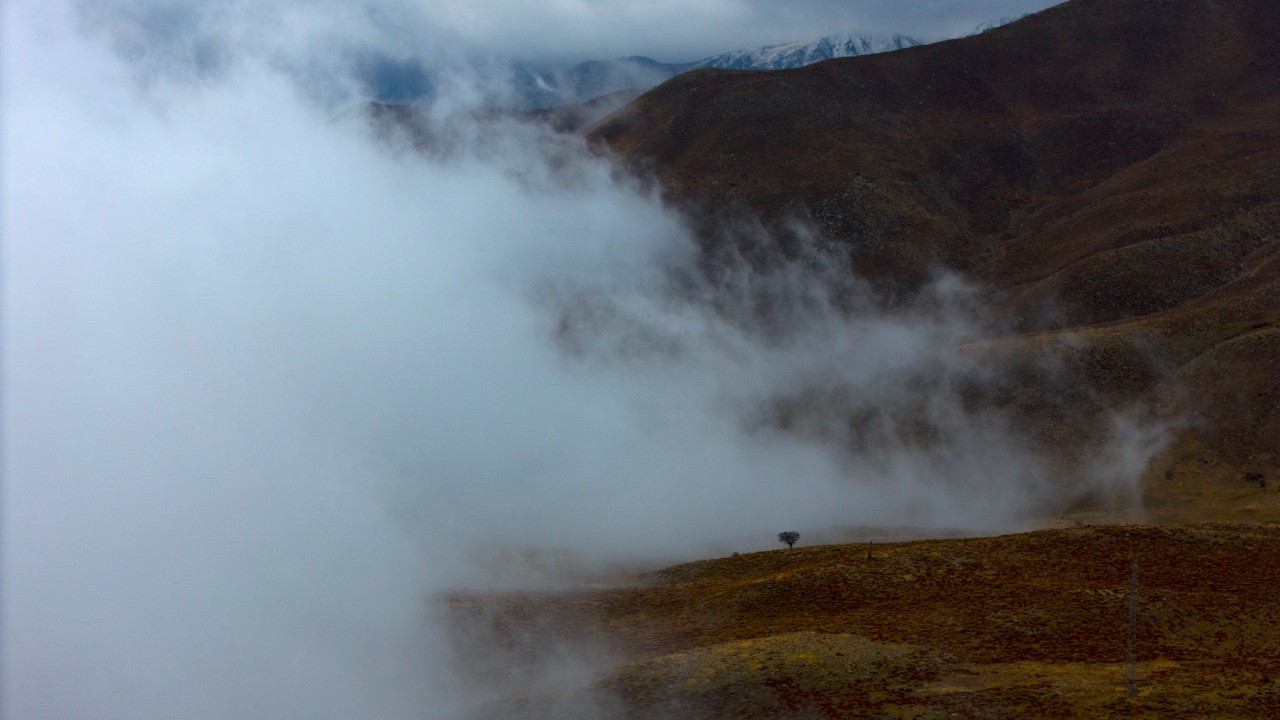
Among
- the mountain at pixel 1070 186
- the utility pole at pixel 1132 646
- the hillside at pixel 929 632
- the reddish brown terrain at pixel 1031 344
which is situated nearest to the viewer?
the utility pole at pixel 1132 646

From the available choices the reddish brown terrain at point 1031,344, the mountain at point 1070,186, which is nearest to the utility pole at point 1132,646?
the reddish brown terrain at point 1031,344

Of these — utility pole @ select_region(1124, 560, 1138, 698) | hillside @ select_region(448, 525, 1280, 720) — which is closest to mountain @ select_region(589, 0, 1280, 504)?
hillside @ select_region(448, 525, 1280, 720)

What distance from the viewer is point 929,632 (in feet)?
149

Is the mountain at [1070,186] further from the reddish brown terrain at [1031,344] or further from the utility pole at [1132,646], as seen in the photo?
the utility pole at [1132,646]

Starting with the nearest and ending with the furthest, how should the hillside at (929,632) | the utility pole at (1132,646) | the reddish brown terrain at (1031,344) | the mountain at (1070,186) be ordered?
the utility pole at (1132,646) < the hillside at (929,632) < the reddish brown terrain at (1031,344) < the mountain at (1070,186)

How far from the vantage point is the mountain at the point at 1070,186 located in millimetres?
84562

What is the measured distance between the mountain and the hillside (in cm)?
2270

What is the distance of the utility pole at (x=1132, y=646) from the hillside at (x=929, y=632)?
0.85 ft

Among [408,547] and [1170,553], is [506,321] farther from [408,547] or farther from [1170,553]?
[1170,553]

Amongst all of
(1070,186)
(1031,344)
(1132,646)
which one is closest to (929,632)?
(1132,646)

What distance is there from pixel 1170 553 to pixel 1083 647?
50.4 feet

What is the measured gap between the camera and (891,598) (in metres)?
51.0

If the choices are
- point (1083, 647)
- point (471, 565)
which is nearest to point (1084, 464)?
point (1083, 647)

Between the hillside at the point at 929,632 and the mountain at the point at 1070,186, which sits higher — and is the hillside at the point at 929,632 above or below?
below
